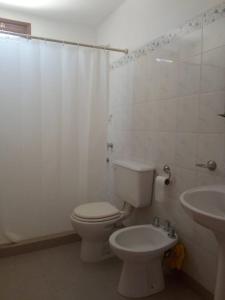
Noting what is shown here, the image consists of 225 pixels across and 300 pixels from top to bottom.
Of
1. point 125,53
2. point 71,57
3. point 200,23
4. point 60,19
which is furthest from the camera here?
point 60,19

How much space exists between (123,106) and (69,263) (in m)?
1.47

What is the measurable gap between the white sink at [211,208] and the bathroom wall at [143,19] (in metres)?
1.10

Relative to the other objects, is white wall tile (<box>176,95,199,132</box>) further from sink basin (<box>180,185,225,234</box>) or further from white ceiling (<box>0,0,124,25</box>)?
white ceiling (<box>0,0,124,25</box>)

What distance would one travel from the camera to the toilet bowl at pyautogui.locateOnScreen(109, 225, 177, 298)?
161 centimetres

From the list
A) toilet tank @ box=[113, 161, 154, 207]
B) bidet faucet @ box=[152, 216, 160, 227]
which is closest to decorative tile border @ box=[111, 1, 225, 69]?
toilet tank @ box=[113, 161, 154, 207]

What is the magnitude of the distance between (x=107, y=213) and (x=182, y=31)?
1457mm

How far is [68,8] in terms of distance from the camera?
8.59 ft

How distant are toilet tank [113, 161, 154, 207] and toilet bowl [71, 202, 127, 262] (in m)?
0.19

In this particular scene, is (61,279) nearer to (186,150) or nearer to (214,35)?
(186,150)

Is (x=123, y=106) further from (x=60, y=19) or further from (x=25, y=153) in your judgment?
(x=60, y=19)

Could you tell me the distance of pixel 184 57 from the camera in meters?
1.75

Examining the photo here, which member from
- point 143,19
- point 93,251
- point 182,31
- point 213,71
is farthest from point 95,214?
point 143,19

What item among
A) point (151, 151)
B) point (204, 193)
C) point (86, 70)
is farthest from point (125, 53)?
point (204, 193)

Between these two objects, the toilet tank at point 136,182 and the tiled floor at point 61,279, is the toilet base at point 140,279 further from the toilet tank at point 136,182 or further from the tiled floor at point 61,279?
the toilet tank at point 136,182
